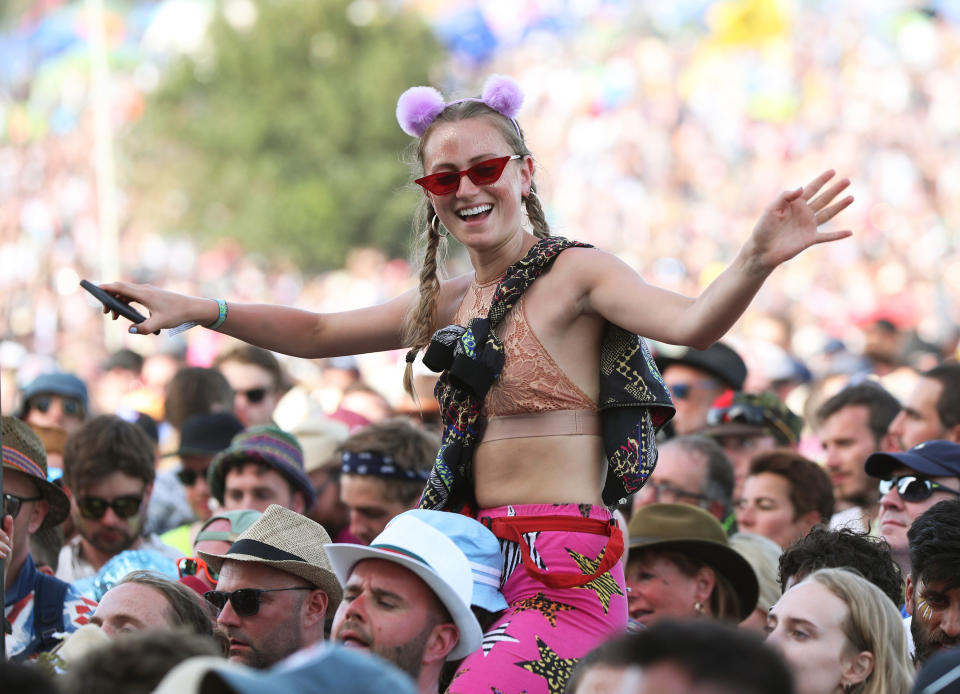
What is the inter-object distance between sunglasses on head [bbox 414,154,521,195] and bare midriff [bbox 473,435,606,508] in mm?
723

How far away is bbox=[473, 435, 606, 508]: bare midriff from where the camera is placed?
4.03 m

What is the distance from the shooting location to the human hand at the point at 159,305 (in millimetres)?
4254

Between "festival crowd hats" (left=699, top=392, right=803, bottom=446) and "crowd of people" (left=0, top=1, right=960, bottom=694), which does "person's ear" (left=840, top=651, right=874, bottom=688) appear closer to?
"crowd of people" (left=0, top=1, right=960, bottom=694)

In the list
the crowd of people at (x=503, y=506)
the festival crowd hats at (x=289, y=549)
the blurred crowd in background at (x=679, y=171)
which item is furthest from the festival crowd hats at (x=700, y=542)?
the blurred crowd in background at (x=679, y=171)

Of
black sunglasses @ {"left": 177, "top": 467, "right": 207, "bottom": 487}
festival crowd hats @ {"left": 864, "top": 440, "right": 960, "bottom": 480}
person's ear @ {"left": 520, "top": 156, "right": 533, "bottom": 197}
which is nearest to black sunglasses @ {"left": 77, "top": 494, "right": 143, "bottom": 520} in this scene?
black sunglasses @ {"left": 177, "top": 467, "right": 207, "bottom": 487}

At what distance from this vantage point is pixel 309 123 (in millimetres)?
30516

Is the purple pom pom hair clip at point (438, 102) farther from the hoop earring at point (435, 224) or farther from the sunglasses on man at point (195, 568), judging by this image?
the sunglasses on man at point (195, 568)

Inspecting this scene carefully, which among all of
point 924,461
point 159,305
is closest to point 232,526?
point 159,305

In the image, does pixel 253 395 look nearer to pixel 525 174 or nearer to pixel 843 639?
pixel 525 174

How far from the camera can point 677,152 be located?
2741cm

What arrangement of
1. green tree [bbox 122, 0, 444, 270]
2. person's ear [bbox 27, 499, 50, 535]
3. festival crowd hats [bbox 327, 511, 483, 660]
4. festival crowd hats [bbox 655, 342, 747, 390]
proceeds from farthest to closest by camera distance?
green tree [bbox 122, 0, 444, 270] → festival crowd hats [bbox 655, 342, 747, 390] → person's ear [bbox 27, 499, 50, 535] → festival crowd hats [bbox 327, 511, 483, 660]

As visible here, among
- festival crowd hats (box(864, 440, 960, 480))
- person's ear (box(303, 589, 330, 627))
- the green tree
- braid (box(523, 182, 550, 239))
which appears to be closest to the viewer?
braid (box(523, 182, 550, 239))

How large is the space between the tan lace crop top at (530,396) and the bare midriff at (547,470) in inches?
1.1

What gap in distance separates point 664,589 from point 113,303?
264 centimetres
